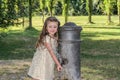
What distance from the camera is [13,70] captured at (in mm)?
11688

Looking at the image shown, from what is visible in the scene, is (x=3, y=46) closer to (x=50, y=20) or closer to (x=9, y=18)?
(x=9, y=18)

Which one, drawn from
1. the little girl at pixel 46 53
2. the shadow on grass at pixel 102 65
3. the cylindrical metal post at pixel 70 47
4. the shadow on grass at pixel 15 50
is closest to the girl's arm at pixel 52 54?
the little girl at pixel 46 53

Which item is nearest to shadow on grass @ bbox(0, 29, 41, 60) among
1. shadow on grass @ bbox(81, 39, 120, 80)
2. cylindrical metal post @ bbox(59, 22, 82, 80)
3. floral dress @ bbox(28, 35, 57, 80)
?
shadow on grass @ bbox(81, 39, 120, 80)

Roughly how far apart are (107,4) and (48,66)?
40560 millimetres

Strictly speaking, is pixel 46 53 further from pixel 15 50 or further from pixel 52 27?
pixel 15 50

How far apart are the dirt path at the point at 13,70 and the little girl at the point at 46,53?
450 centimetres

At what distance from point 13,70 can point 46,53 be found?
234 inches

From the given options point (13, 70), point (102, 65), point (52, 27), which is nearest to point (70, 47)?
point (52, 27)

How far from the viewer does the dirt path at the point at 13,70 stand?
34.8 ft

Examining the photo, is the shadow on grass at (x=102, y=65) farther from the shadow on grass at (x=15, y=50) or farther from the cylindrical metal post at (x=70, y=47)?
the cylindrical metal post at (x=70, y=47)

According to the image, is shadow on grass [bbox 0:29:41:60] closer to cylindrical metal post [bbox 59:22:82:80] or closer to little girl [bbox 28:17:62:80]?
little girl [bbox 28:17:62:80]

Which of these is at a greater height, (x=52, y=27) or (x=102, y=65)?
(x=52, y=27)

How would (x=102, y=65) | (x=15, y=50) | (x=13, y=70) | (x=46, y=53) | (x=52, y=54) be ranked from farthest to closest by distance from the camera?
(x=15, y=50) < (x=102, y=65) < (x=13, y=70) < (x=46, y=53) < (x=52, y=54)

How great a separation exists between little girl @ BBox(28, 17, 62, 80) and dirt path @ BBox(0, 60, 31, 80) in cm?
450
